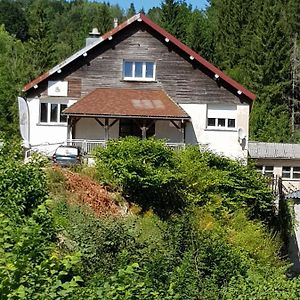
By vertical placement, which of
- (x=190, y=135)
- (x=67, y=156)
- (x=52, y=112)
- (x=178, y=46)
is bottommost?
(x=67, y=156)

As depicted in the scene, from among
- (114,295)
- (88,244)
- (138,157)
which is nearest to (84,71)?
(138,157)

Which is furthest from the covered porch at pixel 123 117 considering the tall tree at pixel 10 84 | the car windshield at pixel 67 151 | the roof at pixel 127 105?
the tall tree at pixel 10 84

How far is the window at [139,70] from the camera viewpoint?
1042 inches

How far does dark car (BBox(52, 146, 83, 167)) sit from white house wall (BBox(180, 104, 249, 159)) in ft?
17.8

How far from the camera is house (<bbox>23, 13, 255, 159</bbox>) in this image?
85.1ft

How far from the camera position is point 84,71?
26.2 metres

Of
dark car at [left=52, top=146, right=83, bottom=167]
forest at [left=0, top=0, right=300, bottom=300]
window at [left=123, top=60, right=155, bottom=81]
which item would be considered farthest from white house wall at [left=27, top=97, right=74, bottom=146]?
forest at [left=0, top=0, right=300, bottom=300]

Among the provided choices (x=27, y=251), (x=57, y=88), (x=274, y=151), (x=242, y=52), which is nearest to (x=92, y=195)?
(x=27, y=251)

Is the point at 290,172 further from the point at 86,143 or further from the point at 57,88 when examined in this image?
the point at 86,143

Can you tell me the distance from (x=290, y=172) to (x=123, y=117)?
14872 millimetres

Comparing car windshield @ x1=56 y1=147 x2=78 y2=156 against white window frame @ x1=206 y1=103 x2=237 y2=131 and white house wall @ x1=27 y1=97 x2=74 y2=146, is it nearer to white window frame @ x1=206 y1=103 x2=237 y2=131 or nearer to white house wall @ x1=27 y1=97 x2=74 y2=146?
white house wall @ x1=27 y1=97 x2=74 y2=146

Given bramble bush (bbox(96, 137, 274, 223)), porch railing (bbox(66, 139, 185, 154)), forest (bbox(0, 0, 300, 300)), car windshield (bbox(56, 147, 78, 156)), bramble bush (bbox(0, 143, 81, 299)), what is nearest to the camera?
bramble bush (bbox(0, 143, 81, 299))

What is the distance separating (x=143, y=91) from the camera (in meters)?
26.5

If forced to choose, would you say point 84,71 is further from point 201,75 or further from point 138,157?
point 138,157
